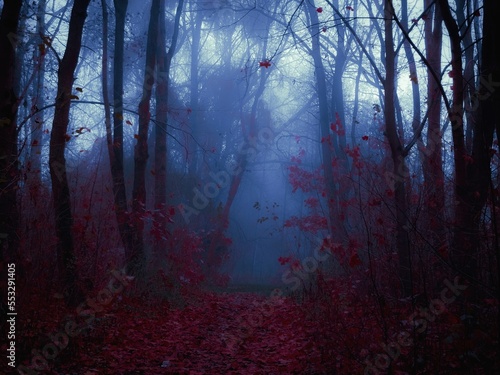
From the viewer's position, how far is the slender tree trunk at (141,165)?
934 centimetres

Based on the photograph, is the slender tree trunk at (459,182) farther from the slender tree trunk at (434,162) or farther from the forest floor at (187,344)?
the forest floor at (187,344)

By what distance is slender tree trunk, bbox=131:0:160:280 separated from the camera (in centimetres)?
934

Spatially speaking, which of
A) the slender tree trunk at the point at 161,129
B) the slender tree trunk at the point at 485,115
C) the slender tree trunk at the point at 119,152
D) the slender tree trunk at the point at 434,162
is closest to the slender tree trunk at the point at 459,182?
the slender tree trunk at the point at 485,115

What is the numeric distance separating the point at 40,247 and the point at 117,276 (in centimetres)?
156

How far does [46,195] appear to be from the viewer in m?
7.50

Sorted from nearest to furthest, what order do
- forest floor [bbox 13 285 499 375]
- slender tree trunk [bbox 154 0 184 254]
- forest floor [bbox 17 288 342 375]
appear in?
1. forest floor [bbox 13 285 499 375]
2. forest floor [bbox 17 288 342 375]
3. slender tree trunk [bbox 154 0 184 254]

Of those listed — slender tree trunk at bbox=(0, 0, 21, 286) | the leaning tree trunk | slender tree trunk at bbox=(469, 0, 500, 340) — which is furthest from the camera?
the leaning tree trunk

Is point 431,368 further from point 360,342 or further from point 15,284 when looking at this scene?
point 15,284

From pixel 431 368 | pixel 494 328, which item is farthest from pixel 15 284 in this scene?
pixel 494 328

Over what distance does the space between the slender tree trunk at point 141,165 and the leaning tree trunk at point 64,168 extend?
2278 millimetres

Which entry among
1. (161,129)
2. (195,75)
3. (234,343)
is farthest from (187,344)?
(195,75)

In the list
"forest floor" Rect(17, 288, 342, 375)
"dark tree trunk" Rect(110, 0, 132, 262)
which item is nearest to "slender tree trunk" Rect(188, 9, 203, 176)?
"dark tree trunk" Rect(110, 0, 132, 262)

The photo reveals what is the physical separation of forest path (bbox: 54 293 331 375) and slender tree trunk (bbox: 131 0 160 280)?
1270mm

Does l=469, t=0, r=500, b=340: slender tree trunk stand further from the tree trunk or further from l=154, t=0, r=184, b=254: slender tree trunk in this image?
l=154, t=0, r=184, b=254: slender tree trunk
